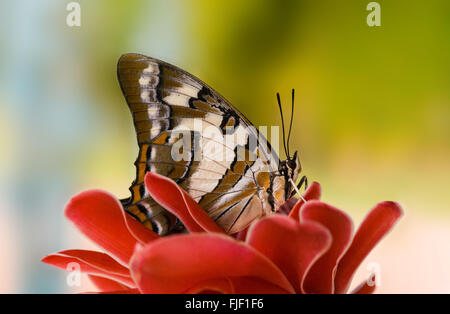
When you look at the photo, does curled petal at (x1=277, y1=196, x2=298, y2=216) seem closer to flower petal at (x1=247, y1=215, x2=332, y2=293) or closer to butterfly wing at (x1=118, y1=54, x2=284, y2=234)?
butterfly wing at (x1=118, y1=54, x2=284, y2=234)

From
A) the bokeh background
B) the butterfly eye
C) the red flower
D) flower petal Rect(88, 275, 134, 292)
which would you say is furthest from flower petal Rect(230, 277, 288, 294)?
the bokeh background

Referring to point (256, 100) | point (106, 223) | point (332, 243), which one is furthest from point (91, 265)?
point (256, 100)

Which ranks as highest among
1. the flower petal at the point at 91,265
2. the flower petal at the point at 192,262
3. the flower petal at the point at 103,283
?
the flower petal at the point at 192,262

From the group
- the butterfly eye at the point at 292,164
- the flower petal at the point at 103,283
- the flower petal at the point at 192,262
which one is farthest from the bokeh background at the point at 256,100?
the flower petal at the point at 192,262

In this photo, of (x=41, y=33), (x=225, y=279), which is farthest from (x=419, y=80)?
(x=225, y=279)

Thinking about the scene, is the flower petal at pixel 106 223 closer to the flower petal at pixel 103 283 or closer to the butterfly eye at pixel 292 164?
the flower petal at pixel 103 283

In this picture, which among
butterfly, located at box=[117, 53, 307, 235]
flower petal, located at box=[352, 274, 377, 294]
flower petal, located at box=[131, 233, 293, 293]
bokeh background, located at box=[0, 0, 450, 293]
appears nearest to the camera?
flower petal, located at box=[131, 233, 293, 293]

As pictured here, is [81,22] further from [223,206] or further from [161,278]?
[161,278]

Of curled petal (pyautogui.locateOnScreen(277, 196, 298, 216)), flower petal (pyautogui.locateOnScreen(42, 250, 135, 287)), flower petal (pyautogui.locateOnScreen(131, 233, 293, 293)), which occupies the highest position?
flower petal (pyautogui.locateOnScreen(131, 233, 293, 293))
